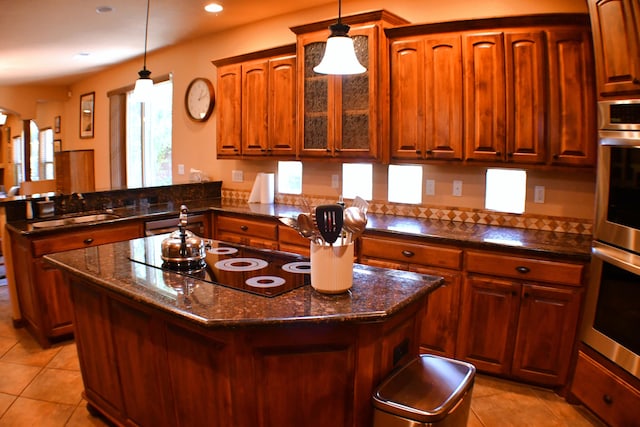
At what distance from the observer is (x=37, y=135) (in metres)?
10.2

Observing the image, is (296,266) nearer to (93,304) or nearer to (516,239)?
(93,304)

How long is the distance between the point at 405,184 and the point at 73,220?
274 cm

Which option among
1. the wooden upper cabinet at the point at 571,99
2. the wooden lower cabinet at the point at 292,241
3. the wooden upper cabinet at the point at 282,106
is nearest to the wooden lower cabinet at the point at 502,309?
the wooden upper cabinet at the point at 571,99

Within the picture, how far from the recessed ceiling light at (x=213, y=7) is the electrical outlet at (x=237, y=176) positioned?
1644 mm

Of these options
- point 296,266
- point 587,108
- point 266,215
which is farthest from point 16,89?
point 587,108

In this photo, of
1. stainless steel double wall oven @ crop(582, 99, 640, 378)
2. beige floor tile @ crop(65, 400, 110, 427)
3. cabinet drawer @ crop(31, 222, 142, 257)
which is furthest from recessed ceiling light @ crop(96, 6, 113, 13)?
stainless steel double wall oven @ crop(582, 99, 640, 378)

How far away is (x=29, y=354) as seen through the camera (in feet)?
10.9

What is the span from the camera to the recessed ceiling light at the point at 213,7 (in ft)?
13.5

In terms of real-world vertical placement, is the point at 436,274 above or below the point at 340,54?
below

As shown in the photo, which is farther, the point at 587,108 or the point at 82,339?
the point at 587,108

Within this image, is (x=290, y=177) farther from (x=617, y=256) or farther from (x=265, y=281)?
(x=617, y=256)

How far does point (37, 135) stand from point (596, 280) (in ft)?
36.6

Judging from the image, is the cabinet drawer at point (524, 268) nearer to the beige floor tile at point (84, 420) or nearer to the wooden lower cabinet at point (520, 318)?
the wooden lower cabinet at point (520, 318)

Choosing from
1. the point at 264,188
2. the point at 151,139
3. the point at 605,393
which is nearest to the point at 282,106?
the point at 264,188
